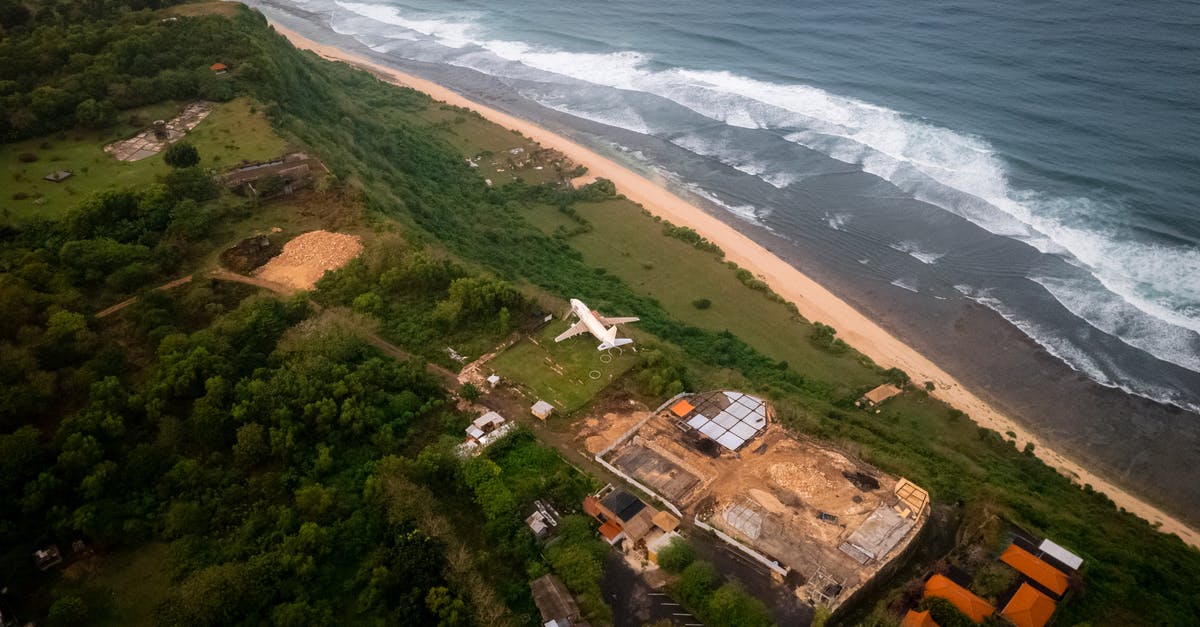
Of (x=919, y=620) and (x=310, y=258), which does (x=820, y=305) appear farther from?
(x=310, y=258)

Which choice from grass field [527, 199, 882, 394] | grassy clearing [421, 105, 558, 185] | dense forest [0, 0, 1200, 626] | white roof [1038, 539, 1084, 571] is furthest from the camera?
grassy clearing [421, 105, 558, 185]

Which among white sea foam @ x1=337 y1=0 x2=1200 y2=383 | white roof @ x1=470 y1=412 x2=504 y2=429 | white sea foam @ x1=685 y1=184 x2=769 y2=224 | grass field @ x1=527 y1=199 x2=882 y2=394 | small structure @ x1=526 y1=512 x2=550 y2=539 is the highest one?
white sea foam @ x1=337 y1=0 x2=1200 y2=383

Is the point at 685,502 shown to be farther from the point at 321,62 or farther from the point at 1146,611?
the point at 321,62

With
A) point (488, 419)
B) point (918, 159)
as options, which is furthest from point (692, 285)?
point (918, 159)

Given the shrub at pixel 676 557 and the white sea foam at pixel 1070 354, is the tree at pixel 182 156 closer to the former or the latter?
the shrub at pixel 676 557

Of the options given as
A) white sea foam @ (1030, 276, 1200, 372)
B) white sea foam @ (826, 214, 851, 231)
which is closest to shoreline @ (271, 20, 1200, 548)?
white sea foam @ (826, 214, 851, 231)

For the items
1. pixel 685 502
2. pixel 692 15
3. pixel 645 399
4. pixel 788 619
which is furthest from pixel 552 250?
pixel 692 15

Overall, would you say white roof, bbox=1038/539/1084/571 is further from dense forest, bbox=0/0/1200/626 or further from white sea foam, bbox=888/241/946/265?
white sea foam, bbox=888/241/946/265
